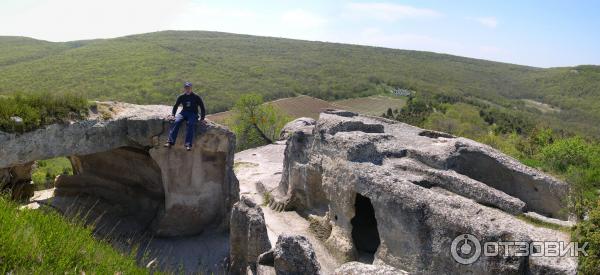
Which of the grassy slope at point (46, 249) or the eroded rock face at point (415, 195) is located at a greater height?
the grassy slope at point (46, 249)

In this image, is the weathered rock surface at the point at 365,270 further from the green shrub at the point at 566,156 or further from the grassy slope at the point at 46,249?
the green shrub at the point at 566,156

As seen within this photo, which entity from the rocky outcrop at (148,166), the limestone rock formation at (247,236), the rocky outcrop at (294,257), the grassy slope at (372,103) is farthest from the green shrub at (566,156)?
the grassy slope at (372,103)

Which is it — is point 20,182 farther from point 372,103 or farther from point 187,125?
point 372,103

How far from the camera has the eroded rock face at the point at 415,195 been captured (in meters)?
10.1

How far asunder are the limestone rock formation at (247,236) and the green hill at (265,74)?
4487 centimetres

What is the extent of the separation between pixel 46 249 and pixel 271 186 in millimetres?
16226

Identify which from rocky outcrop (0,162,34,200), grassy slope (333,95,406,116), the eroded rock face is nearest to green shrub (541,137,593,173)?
the eroded rock face

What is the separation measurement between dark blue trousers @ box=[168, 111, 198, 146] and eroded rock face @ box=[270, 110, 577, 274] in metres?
4.61

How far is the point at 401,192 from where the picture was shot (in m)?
11.4

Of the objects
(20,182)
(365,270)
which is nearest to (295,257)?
(365,270)

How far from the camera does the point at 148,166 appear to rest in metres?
16.8

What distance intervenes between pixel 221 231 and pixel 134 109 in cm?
504

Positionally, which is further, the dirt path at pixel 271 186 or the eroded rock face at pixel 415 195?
the dirt path at pixel 271 186

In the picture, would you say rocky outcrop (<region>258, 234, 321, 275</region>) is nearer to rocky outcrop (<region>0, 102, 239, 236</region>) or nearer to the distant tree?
rocky outcrop (<region>0, 102, 239, 236</region>)
